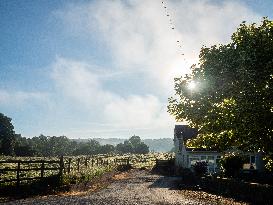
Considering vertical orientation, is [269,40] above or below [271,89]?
above

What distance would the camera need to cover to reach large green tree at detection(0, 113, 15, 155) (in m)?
111

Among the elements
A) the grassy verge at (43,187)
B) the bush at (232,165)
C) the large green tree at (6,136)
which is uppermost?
the large green tree at (6,136)

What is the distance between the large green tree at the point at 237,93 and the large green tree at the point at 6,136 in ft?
324

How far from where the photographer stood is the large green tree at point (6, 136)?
111m

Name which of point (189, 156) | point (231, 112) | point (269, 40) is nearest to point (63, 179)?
point (231, 112)

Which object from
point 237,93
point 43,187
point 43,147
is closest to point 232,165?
point 237,93

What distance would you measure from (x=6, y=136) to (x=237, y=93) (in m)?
112

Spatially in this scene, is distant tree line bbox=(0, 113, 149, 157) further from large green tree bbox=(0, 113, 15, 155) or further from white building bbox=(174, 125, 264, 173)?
white building bbox=(174, 125, 264, 173)

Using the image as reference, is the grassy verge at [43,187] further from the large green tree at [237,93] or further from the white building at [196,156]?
the white building at [196,156]

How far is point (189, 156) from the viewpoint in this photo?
48875mm

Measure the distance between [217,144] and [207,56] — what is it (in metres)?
6.75

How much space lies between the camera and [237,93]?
2047cm

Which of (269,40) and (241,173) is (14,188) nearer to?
(269,40)

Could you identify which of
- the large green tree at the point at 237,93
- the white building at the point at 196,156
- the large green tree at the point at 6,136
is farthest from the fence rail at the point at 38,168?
the large green tree at the point at 6,136
